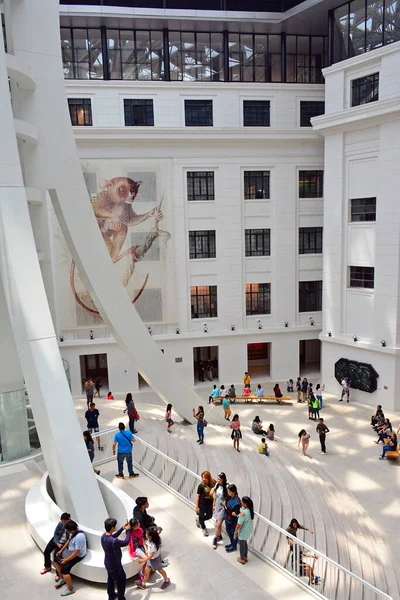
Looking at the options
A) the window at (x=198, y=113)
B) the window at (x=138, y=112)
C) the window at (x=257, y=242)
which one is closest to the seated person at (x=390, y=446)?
the window at (x=257, y=242)

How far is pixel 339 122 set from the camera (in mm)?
22531

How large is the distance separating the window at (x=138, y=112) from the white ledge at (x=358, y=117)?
7.82m

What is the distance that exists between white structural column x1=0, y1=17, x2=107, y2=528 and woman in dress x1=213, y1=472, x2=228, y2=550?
6.50ft

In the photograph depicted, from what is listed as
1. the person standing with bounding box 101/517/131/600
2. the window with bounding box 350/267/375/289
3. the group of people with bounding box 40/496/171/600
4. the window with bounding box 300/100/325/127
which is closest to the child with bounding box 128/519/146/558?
the group of people with bounding box 40/496/171/600

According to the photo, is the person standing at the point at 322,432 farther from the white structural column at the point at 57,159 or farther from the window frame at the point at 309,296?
the window frame at the point at 309,296

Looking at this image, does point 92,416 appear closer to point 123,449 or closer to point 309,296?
point 123,449

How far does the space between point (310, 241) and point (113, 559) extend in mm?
21700

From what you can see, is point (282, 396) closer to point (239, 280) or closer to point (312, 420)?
point (312, 420)

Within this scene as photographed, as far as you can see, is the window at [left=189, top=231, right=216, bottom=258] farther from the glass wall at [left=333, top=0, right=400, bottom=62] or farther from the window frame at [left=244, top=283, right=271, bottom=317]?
the glass wall at [left=333, top=0, right=400, bottom=62]

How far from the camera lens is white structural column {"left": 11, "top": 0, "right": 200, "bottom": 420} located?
38.5ft

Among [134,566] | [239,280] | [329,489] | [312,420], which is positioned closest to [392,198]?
[239,280]

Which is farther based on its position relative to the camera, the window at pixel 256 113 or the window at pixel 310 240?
the window at pixel 310 240

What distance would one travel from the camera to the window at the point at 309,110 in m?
25.5

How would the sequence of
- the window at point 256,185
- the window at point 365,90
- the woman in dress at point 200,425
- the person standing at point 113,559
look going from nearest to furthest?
the person standing at point 113,559 → the woman in dress at point 200,425 → the window at point 365,90 → the window at point 256,185
